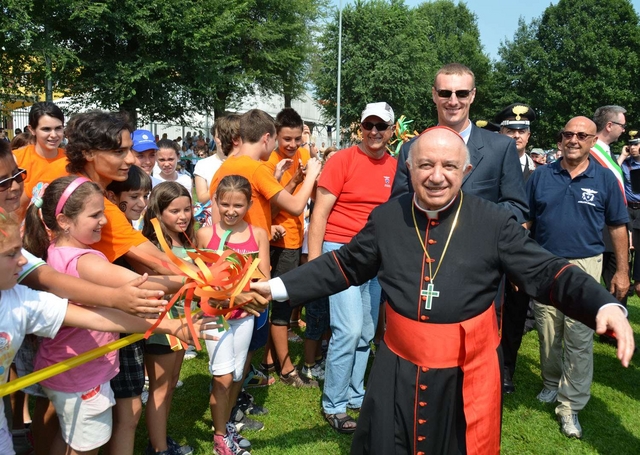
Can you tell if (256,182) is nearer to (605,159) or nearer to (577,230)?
(577,230)

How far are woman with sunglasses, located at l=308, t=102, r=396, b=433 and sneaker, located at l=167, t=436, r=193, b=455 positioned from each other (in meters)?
1.15

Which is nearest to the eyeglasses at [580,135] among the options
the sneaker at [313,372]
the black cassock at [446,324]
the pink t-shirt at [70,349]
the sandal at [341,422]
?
the black cassock at [446,324]

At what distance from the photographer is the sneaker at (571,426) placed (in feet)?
14.6

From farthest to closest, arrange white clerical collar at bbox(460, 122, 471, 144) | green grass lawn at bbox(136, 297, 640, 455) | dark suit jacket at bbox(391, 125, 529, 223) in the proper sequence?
green grass lawn at bbox(136, 297, 640, 455) → white clerical collar at bbox(460, 122, 471, 144) → dark suit jacket at bbox(391, 125, 529, 223)

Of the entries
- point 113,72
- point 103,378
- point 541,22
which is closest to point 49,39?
point 113,72

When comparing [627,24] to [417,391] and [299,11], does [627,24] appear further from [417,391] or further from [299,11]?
[417,391]

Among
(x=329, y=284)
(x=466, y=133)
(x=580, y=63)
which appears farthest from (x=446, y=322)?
(x=580, y=63)

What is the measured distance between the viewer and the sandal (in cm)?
440

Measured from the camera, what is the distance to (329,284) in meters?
2.94

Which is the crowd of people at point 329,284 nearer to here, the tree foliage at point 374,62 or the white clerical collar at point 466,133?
the white clerical collar at point 466,133

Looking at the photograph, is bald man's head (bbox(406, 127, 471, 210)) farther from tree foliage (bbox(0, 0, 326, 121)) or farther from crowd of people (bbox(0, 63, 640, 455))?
tree foliage (bbox(0, 0, 326, 121))

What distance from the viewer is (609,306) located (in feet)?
7.41

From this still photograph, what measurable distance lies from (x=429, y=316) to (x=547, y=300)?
560 mm

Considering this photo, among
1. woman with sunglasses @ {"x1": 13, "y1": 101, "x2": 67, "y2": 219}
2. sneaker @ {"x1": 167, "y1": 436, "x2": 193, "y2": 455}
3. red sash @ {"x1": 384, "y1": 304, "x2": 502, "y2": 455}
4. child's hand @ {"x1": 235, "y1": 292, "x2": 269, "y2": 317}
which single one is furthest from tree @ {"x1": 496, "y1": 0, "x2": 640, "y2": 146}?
child's hand @ {"x1": 235, "y1": 292, "x2": 269, "y2": 317}
